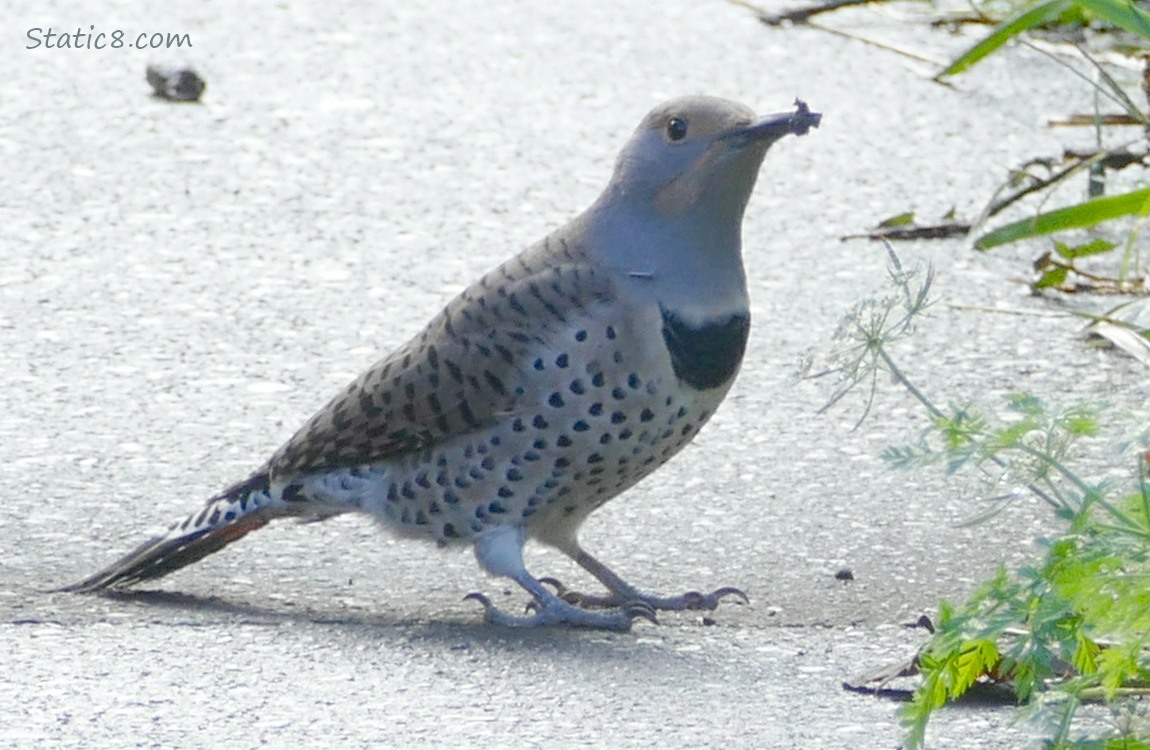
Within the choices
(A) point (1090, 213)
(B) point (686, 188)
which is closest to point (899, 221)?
(A) point (1090, 213)

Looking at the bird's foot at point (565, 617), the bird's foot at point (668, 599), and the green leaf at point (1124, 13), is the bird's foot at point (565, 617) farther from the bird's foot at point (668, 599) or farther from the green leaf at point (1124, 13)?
the green leaf at point (1124, 13)

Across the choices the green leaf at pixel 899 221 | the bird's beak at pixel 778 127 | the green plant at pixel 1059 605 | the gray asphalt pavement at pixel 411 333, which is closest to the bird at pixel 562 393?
the bird's beak at pixel 778 127

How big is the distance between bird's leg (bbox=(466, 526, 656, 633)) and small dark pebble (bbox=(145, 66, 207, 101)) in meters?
3.62

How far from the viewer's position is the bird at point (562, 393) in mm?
3592

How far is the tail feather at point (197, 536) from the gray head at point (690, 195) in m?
0.77

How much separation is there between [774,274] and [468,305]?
194cm

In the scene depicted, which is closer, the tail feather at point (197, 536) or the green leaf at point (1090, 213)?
the tail feather at point (197, 536)

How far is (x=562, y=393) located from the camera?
3613mm

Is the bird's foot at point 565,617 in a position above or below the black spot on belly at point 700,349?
below

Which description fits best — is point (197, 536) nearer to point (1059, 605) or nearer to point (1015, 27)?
point (1059, 605)

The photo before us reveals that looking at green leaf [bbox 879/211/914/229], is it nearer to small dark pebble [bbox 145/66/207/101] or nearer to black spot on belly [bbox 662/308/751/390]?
black spot on belly [bbox 662/308/751/390]

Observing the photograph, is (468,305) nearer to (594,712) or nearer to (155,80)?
(594,712)

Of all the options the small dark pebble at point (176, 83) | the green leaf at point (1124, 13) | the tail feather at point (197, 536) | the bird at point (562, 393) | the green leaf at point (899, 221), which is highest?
the small dark pebble at point (176, 83)

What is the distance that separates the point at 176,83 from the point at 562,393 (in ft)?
12.3
